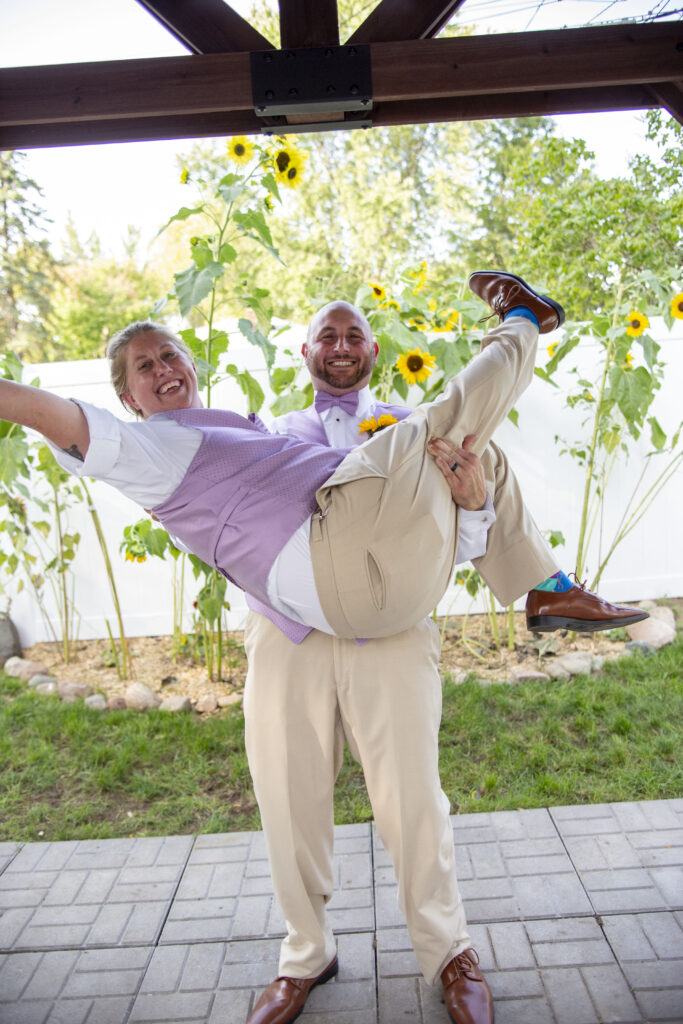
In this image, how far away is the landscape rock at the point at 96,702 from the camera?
12.3 ft

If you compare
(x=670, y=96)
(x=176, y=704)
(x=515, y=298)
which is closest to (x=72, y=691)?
(x=176, y=704)

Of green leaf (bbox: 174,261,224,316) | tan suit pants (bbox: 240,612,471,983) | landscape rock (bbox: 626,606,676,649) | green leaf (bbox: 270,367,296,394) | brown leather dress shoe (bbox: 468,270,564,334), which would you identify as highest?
green leaf (bbox: 174,261,224,316)

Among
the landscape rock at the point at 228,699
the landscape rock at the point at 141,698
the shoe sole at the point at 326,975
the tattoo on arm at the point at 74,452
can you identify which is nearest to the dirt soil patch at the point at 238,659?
the landscape rock at the point at 228,699

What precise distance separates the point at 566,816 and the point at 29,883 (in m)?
1.69

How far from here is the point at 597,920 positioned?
2160mm

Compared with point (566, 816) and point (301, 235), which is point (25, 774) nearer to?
point (566, 816)

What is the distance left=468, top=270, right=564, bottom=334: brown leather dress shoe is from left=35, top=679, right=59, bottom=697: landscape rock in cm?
292

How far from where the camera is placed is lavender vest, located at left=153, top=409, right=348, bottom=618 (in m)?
1.63

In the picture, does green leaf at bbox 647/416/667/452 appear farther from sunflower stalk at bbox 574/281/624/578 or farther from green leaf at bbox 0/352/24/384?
green leaf at bbox 0/352/24/384

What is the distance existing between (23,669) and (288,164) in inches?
112

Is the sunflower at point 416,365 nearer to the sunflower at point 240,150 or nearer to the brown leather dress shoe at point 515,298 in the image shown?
the sunflower at point 240,150

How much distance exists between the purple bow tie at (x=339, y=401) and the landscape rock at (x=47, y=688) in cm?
239

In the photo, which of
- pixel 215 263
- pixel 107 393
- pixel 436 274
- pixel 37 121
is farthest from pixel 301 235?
pixel 37 121

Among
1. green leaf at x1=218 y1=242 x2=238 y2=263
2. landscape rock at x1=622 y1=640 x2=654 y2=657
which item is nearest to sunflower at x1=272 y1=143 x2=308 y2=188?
green leaf at x1=218 y1=242 x2=238 y2=263
